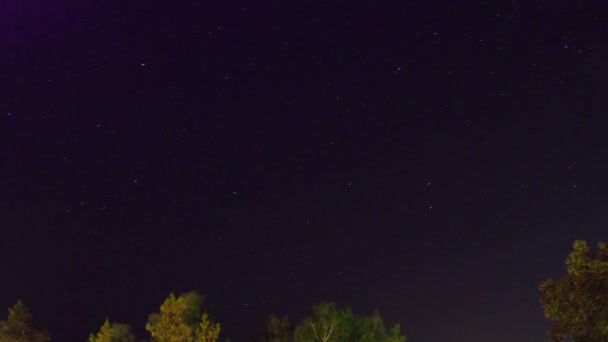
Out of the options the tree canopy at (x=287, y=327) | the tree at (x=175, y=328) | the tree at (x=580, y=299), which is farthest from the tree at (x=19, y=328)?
the tree at (x=580, y=299)

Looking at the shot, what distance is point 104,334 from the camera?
18.1m

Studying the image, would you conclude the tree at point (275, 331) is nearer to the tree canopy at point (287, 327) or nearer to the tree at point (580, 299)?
the tree canopy at point (287, 327)

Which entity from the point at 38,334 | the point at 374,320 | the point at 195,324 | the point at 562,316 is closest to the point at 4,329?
the point at 38,334

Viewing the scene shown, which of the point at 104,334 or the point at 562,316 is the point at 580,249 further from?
the point at 104,334

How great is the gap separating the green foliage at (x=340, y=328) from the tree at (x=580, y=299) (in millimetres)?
17631

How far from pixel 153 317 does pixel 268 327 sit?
9.87 m

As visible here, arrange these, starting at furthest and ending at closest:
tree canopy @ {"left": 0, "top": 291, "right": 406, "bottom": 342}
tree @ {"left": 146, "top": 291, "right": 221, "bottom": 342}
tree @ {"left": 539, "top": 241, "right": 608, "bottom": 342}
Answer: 1. tree canopy @ {"left": 0, "top": 291, "right": 406, "bottom": 342}
2. tree @ {"left": 146, "top": 291, "right": 221, "bottom": 342}
3. tree @ {"left": 539, "top": 241, "right": 608, "bottom": 342}

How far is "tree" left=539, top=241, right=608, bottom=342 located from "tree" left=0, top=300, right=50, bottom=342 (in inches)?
1013

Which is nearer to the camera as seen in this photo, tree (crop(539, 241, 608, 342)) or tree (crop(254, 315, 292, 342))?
tree (crop(539, 241, 608, 342))

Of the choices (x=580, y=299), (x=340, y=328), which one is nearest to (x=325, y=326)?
(x=340, y=328)

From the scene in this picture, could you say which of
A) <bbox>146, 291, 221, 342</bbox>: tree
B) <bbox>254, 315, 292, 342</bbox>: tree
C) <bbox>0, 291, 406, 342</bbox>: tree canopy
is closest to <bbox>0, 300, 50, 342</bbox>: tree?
<bbox>0, 291, 406, 342</bbox>: tree canopy

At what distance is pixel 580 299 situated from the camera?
30.5ft

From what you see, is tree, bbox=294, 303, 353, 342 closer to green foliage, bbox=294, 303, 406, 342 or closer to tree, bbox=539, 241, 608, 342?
green foliage, bbox=294, 303, 406, 342

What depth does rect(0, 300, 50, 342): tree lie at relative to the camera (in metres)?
29.9
